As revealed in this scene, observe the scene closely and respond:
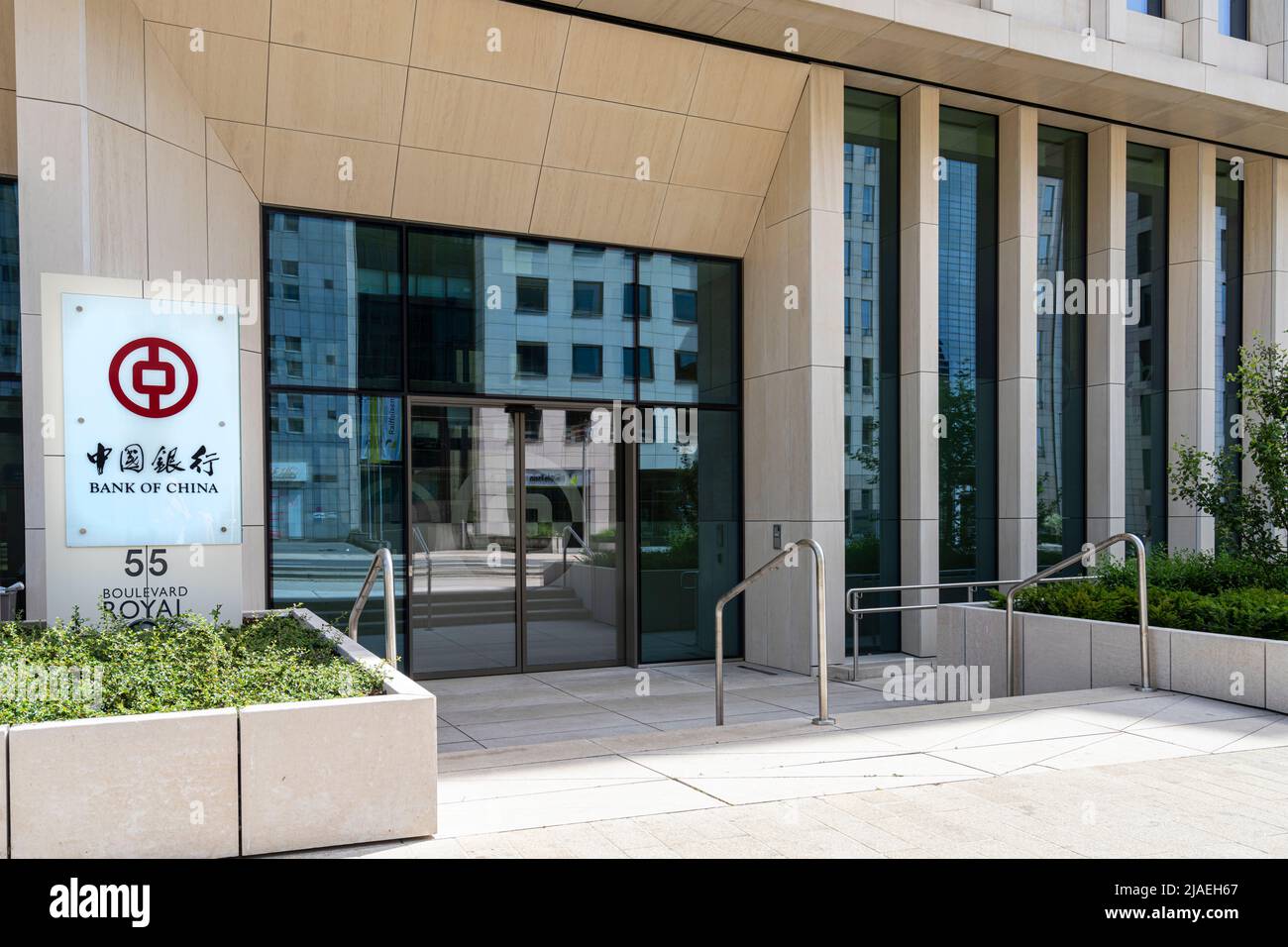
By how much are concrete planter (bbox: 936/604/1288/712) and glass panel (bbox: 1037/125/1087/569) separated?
4.13 metres

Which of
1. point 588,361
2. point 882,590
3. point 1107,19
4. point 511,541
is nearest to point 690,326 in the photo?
point 588,361

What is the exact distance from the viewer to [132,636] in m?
5.36

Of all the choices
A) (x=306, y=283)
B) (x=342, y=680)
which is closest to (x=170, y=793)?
(x=342, y=680)

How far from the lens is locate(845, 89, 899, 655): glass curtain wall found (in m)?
12.7

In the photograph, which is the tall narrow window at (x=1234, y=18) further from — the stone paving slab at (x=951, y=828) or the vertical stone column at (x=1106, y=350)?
the stone paving slab at (x=951, y=828)

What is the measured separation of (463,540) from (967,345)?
7075 mm

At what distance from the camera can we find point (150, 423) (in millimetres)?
5750

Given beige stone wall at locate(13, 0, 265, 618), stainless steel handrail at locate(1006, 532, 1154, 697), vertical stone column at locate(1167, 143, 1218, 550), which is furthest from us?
vertical stone column at locate(1167, 143, 1218, 550)

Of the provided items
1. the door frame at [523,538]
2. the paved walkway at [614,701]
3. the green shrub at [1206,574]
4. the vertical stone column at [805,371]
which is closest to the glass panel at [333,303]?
the door frame at [523,538]

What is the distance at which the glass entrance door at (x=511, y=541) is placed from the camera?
11375 mm

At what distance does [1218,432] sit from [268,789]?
14.8 m

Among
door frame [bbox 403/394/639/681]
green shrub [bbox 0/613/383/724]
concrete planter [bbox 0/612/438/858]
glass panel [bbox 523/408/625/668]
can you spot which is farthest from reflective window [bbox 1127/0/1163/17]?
concrete planter [bbox 0/612/438/858]

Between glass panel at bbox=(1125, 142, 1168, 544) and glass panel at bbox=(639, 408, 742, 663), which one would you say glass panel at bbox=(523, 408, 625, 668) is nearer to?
glass panel at bbox=(639, 408, 742, 663)
